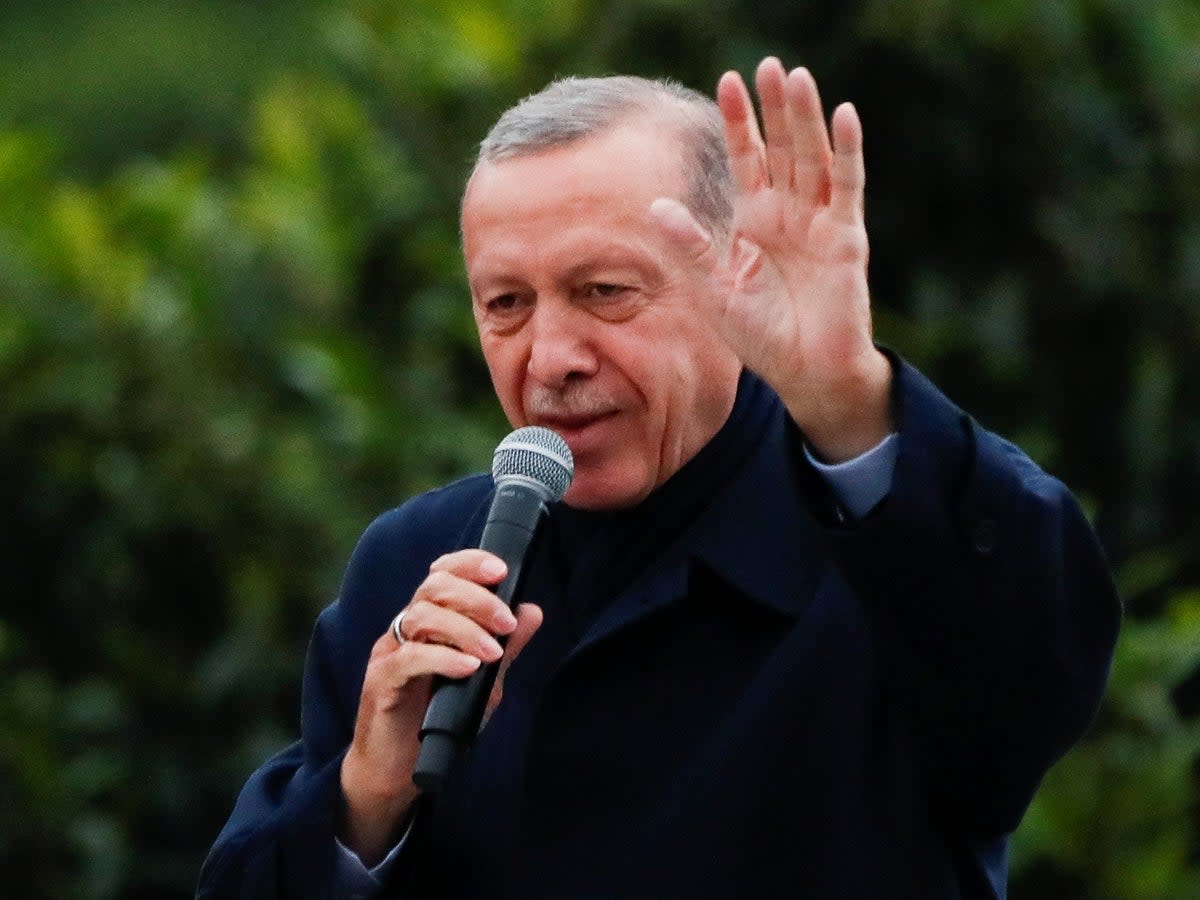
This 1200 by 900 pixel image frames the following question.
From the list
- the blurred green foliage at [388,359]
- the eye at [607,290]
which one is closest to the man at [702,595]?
the eye at [607,290]

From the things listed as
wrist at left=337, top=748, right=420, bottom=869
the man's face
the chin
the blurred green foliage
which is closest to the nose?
the man's face

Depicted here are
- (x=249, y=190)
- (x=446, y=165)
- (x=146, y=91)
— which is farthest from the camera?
(x=146, y=91)

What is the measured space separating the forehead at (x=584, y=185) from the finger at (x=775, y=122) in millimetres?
295

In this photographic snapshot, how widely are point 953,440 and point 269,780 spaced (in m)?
1.02

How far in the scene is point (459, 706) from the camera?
7.73 feet

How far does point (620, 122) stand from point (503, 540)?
20.8 inches

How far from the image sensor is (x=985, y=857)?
2.51 m

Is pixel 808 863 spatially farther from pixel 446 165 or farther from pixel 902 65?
pixel 446 165

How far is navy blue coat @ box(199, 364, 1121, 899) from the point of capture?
2.26m

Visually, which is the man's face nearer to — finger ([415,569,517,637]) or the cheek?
the cheek

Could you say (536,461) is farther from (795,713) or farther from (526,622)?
(795,713)

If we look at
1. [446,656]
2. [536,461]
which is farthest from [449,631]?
[536,461]

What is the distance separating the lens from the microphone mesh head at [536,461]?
2.52 meters

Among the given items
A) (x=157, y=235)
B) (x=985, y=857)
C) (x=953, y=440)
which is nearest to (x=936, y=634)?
(x=953, y=440)
